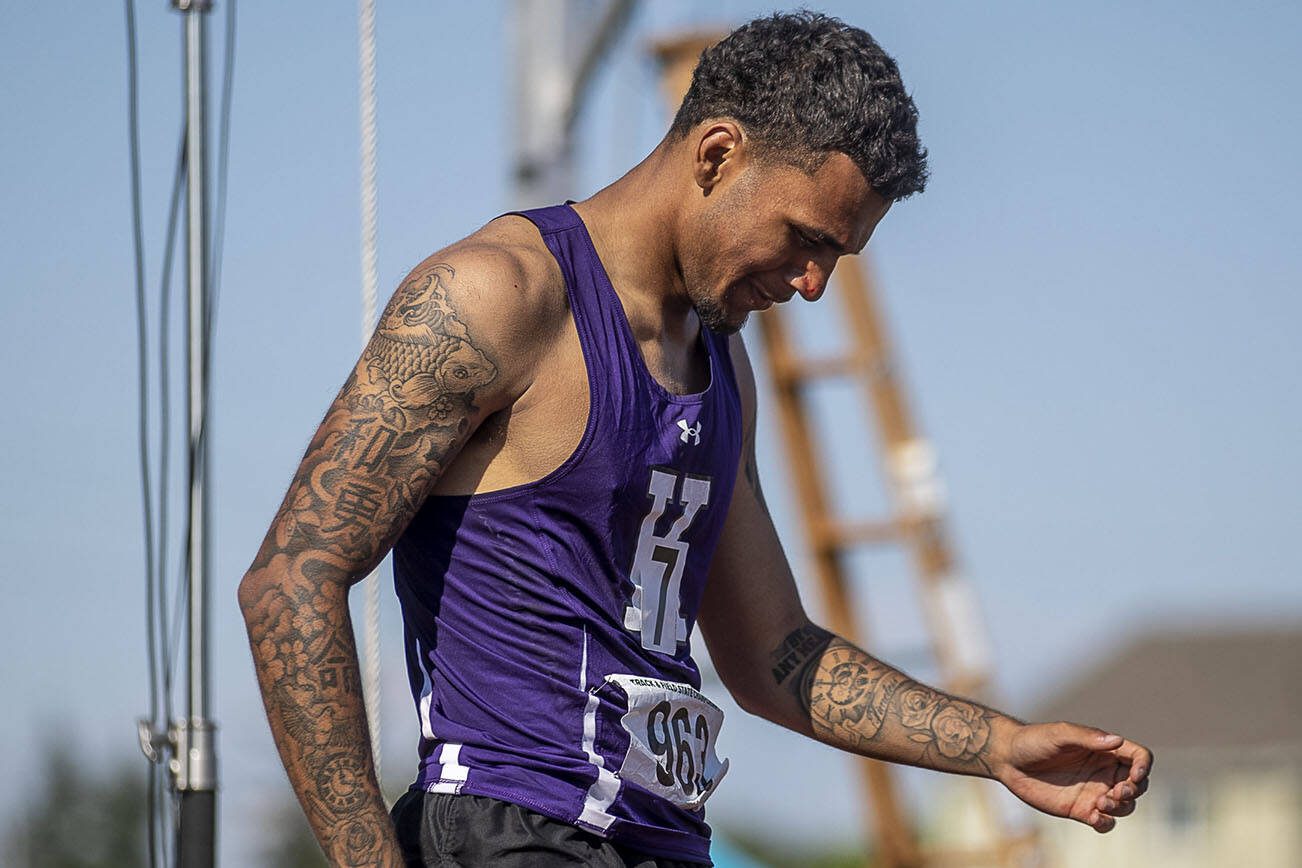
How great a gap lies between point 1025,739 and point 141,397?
172 cm

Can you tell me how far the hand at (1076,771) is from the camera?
2396 millimetres

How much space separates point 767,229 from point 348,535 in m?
0.76

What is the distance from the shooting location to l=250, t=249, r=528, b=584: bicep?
1.98 m

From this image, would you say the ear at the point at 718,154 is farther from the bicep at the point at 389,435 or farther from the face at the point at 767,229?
the bicep at the point at 389,435

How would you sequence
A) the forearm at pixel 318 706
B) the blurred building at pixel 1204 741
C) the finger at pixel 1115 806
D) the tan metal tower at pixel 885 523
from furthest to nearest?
the blurred building at pixel 1204 741
the tan metal tower at pixel 885 523
the finger at pixel 1115 806
the forearm at pixel 318 706

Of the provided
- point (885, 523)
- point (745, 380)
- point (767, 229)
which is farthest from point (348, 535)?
point (885, 523)

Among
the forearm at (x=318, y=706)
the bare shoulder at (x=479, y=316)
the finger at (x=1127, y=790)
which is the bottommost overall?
the finger at (x=1127, y=790)

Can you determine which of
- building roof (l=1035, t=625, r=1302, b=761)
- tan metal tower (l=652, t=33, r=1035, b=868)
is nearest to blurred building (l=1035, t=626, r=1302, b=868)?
building roof (l=1035, t=625, r=1302, b=761)

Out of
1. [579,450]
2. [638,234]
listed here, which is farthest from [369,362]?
[638,234]

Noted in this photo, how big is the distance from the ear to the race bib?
2.37 feet

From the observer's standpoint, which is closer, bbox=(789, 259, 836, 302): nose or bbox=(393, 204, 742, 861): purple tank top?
bbox=(393, 204, 742, 861): purple tank top

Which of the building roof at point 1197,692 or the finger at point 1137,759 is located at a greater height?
the finger at point 1137,759

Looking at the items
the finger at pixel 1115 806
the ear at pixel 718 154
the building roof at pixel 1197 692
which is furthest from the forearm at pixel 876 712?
the building roof at pixel 1197 692

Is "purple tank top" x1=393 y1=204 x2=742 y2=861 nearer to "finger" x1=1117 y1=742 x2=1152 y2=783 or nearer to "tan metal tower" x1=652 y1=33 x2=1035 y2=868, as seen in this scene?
"finger" x1=1117 y1=742 x2=1152 y2=783
